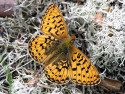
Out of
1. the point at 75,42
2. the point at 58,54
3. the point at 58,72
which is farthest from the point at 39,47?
the point at 75,42

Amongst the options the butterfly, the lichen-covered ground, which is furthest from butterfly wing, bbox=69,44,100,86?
the lichen-covered ground

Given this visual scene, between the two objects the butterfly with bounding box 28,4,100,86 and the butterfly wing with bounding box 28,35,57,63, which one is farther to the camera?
the butterfly wing with bounding box 28,35,57,63

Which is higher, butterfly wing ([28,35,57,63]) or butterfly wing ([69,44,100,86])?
butterfly wing ([28,35,57,63])

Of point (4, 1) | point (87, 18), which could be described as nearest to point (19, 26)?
point (4, 1)

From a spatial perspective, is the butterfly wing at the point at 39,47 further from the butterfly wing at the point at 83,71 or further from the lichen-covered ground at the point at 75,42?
the butterfly wing at the point at 83,71

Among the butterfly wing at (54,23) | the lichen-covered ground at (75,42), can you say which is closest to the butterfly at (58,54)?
the butterfly wing at (54,23)

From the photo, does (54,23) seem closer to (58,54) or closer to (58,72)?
(58,54)

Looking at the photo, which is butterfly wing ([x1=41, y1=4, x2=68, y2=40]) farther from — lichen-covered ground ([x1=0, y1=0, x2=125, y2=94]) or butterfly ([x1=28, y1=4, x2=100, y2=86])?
lichen-covered ground ([x1=0, y1=0, x2=125, y2=94])

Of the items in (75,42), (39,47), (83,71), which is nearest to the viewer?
(83,71)
